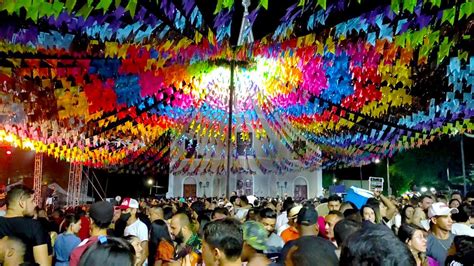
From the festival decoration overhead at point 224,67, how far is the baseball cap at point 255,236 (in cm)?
261

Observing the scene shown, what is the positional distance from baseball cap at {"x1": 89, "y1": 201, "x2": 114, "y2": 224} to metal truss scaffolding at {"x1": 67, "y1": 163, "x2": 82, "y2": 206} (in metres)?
17.5

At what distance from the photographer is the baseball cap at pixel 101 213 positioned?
Answer: 4320 mm

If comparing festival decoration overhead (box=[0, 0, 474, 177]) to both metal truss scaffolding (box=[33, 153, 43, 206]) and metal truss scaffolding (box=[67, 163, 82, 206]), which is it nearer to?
metal truss scaffolding (box=[33, 153, 43, 206])

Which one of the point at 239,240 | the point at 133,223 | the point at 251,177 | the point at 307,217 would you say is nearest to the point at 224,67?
the point at 133,223

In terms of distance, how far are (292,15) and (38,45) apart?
14.9 ft

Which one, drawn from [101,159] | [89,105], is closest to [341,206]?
[89,105]

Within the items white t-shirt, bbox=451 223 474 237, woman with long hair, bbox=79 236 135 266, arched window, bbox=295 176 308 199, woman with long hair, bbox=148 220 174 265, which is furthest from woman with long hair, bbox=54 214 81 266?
arched window, bbox=295 176 308 199

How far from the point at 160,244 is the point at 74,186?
17.5 m

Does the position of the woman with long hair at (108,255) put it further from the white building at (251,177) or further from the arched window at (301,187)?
the arched window at (301,187)

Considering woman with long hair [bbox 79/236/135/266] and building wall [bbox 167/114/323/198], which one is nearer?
woman with long hair [bbox 79/236/135/266]

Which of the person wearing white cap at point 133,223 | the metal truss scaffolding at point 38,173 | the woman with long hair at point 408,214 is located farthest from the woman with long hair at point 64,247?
the metal truss scaffolding at point 38,173

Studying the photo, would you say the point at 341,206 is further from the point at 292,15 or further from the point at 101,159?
the point at 101,159

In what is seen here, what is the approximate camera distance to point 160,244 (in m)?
5.48

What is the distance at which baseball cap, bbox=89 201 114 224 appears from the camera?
4320mm
